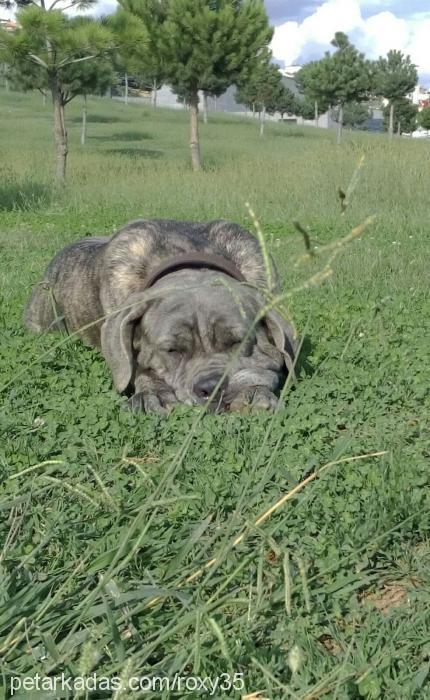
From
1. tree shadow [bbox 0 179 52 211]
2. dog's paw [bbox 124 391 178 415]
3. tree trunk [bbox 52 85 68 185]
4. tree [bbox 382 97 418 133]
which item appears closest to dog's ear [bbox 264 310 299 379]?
dog's paw [bbox 124 391 178 415]

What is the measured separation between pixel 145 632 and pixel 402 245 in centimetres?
826

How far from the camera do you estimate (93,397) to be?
448 cm

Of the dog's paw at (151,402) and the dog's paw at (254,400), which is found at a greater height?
the dog's paw at (254,400)

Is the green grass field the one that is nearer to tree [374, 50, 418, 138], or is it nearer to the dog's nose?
the dog's nose

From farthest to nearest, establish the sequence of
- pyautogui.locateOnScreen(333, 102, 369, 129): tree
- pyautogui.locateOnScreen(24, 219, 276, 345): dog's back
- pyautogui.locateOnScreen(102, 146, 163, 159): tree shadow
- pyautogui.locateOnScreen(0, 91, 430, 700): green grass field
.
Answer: pyautogui.locateOnScreen(333, 102, 369, 129): tree → pyautogui.locateOnScreen(102, 146, 163, 159): tree shadow → pyautogui.locateOnScreen(24, 219, 276, 345): dog's back → pyautogui.locateOnScreen(0, 91, 430, 700): green grass field

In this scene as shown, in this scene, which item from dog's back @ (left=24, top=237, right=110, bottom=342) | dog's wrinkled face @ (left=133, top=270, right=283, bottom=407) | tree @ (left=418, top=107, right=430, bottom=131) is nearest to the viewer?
dog's wrinkled face @ (left=133, top=270, right=283, bottom=407)

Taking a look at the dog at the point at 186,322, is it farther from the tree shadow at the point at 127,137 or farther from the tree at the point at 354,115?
→ the tree at the point at 354,115

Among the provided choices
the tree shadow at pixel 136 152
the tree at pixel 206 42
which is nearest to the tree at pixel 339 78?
the tree shadow at pixel 136 152

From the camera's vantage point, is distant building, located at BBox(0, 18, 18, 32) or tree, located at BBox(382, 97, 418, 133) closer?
distant building, located at BBox(0, 18, 18, 32)

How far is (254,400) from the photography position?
4.13 m

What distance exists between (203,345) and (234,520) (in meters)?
2.53

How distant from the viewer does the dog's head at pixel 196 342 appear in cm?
426

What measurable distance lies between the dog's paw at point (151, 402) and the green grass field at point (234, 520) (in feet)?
0.33

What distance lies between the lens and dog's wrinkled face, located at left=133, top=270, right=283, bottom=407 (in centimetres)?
425
